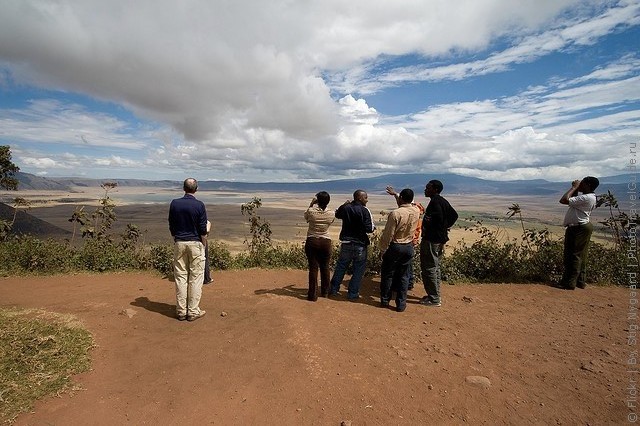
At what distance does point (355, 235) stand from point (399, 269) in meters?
1.07

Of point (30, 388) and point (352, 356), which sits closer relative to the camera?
point (30, 388)

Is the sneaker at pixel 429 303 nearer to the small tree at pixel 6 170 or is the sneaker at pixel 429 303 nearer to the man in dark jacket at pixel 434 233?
the man in dark jacket at pixel 434 233

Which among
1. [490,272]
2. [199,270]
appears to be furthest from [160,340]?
[490,272]

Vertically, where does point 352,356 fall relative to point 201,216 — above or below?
below

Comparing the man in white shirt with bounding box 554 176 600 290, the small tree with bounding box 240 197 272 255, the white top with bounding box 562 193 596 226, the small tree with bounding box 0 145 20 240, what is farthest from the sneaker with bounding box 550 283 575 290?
the small tree with bounding box 0 145 20 240

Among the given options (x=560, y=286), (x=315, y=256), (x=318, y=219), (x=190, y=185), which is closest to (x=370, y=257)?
(x=315, y=256)

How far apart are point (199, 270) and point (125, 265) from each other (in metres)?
4.21

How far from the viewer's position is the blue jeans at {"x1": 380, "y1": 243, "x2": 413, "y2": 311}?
6.23 m

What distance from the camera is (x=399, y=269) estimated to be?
6.29 meters

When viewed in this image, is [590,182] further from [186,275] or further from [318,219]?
[186,275]

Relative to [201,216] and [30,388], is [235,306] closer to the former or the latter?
[201,216]

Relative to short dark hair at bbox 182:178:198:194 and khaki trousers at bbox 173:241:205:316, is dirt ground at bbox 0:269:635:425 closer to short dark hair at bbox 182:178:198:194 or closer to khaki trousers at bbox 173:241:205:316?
khaki trousers at bbox 173:241:205:316

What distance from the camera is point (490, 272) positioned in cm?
876

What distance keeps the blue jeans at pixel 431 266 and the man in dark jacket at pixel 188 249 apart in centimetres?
405
